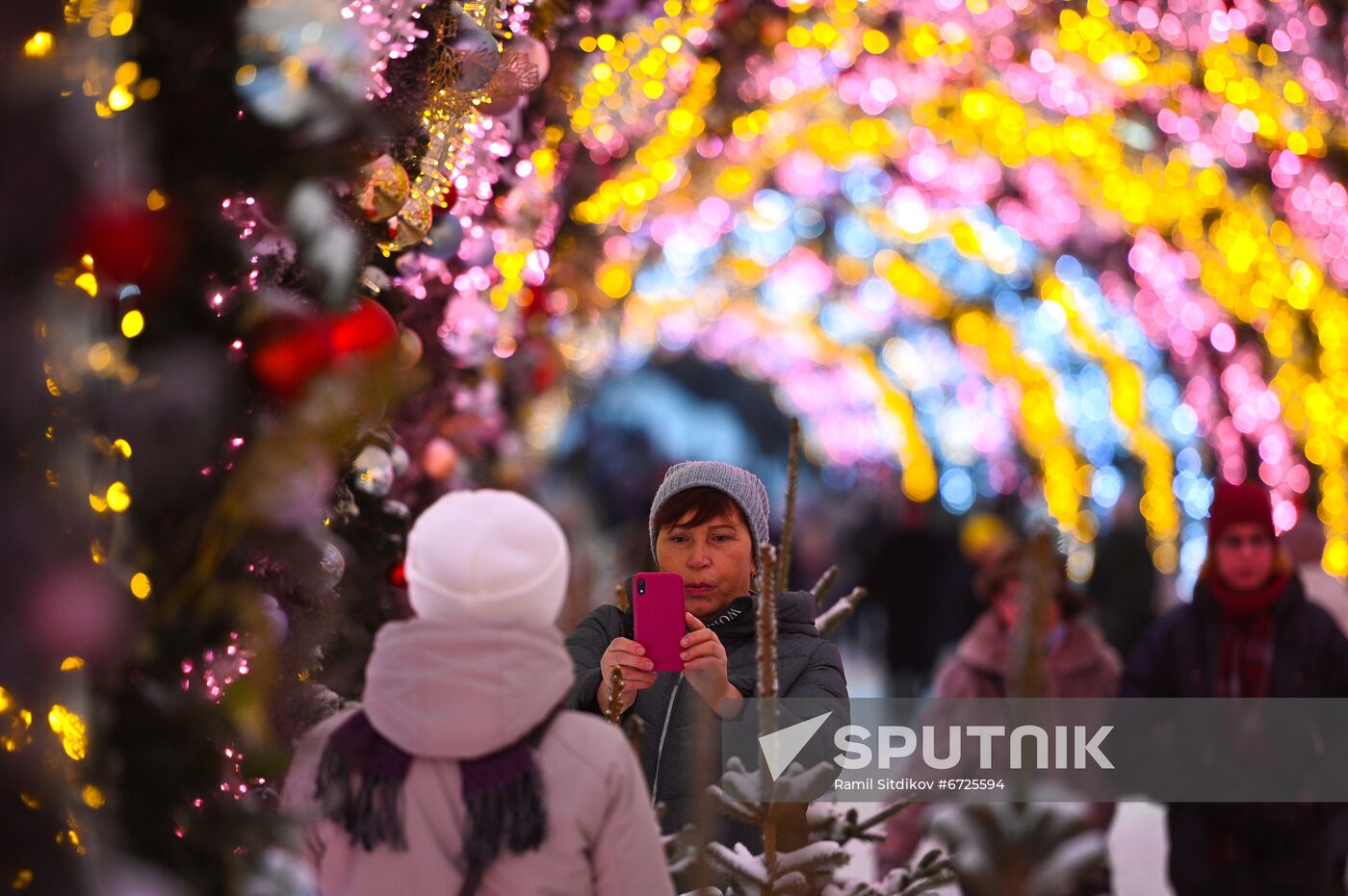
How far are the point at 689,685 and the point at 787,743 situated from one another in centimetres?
31

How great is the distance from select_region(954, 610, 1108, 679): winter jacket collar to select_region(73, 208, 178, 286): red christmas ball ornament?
16.4ft

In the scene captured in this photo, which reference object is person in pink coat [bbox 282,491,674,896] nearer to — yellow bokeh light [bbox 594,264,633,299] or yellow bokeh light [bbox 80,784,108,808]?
yellow bokeh light [bbox 80,784,108,808]

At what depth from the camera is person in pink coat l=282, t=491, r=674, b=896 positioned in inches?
99.2

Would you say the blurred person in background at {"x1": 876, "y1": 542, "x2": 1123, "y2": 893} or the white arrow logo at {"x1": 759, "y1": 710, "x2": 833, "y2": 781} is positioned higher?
the white arrow logo at {"x1": 759, "y1": 710, "x2": 833, "y2": 781}

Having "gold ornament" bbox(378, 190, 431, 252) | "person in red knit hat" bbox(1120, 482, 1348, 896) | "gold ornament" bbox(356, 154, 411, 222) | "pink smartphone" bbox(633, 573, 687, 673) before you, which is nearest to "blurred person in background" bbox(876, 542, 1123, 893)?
"person in red knit hat" bbox(1120, 482, 1348, 896)

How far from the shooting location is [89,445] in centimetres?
231

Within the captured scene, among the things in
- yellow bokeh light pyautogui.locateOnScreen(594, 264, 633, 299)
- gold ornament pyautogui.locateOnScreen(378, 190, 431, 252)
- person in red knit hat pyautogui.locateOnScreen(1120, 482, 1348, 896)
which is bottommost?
yellow bokeh light pyautogui.locateOnScreen(594, 264, 633, 299)

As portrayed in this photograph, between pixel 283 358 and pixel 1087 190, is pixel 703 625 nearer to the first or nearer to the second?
pixel 283 358

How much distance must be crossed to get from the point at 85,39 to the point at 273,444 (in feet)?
2.10

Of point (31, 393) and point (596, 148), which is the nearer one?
point (31, 393)

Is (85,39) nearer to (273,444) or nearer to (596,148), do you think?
(273,444)

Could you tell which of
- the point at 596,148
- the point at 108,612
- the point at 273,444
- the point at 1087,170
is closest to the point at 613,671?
the point at 273,444

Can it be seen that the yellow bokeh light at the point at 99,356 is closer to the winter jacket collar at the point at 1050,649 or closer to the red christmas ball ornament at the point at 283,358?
the red christmas ball ornament at the point at 283,358

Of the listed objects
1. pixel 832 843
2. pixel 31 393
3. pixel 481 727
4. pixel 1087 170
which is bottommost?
pixel 1087 170
